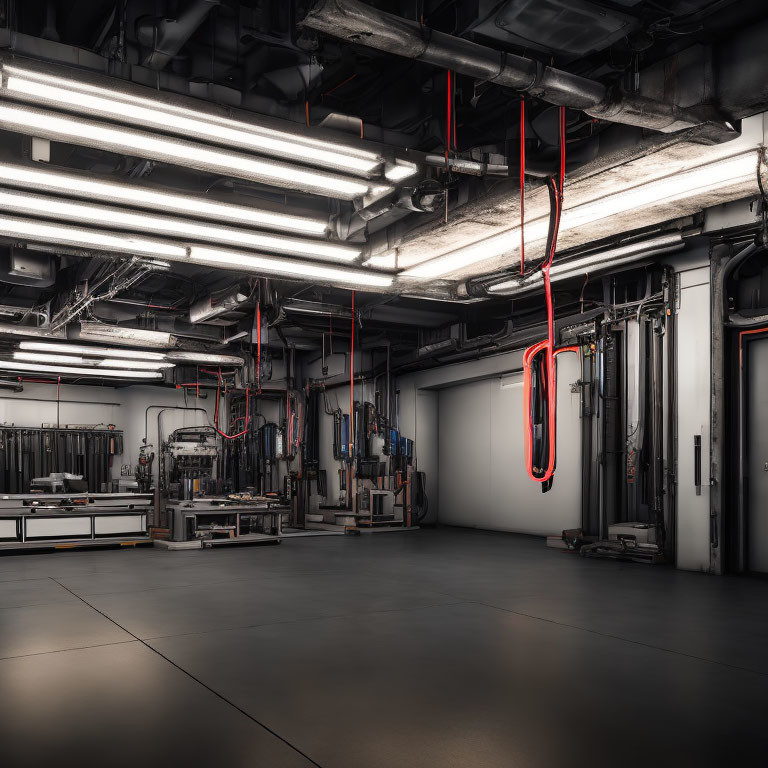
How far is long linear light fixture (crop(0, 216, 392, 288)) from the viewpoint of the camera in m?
5.80

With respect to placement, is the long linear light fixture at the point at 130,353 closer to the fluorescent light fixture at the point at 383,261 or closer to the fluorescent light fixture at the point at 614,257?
the fluorescent light fixture at the point at 383,261

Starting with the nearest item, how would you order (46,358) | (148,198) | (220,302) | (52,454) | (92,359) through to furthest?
1. (148,198)
2. (220,302)
3. (46,358)
4. (92,359)
5. (52,454)

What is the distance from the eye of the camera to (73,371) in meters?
13.7

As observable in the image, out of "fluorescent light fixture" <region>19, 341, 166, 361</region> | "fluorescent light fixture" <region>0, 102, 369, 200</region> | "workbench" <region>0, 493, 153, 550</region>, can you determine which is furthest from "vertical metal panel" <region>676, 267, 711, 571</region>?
"fluorescent light fixture" <region>19, 341, 166, 361</region>

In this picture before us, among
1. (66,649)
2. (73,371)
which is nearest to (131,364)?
(73,371)

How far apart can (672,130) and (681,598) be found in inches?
155

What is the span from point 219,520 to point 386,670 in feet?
25.0

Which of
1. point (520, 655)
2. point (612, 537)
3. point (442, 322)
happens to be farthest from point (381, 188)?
point (442, 322)

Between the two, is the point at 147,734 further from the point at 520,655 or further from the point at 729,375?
the point at 729,375

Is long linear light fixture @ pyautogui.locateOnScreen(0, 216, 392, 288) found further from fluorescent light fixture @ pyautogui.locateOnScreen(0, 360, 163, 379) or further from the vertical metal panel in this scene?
fluorescent light fixture @ pyautogui.locateOnScreen(0, 360, 163, 379)

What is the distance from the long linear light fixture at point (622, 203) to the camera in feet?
17.8

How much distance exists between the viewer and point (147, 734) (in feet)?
10.2

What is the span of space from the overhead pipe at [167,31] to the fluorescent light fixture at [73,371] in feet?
32.4

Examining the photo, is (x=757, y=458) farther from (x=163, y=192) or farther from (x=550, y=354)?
(x=163, y=192)
